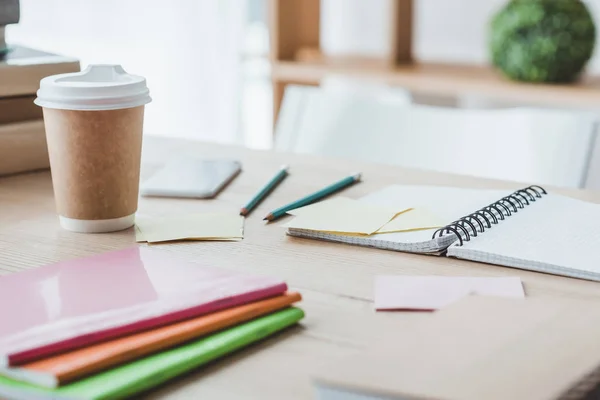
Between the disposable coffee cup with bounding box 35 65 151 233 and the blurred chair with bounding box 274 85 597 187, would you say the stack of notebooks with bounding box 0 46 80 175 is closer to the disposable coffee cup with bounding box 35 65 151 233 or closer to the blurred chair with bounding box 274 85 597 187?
the disposable coffee cup with bounding box 35 65 151 233

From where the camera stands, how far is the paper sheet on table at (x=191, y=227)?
2.69 ft

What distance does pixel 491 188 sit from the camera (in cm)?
100

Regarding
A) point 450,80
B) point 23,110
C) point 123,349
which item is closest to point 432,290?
point 123,349

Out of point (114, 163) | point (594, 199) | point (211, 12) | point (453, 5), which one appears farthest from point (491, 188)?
point (211, 12)

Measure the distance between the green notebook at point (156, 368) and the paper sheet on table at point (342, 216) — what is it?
22 centimetres

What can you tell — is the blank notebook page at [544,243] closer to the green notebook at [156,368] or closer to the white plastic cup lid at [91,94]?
the green notebook at [156,368]

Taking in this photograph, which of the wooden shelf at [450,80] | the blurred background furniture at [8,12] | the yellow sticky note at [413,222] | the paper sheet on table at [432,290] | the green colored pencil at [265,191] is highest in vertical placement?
the blurred background furniture at [8,12]

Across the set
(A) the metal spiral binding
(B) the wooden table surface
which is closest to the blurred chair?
(B) the wooden table surface

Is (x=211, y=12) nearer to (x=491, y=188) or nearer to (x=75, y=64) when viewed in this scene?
(x=75, y=64)

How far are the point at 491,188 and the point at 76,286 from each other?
20.7 inches

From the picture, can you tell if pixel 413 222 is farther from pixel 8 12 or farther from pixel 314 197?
pixel 8 12

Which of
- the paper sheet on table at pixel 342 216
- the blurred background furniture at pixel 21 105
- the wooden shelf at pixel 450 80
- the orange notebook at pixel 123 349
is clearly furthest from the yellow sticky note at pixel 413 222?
the wooden shelf at pixel 450 80

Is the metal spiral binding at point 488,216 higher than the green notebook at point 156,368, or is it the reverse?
the green notebook at point 156,368

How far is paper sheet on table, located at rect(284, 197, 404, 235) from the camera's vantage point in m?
0.82
